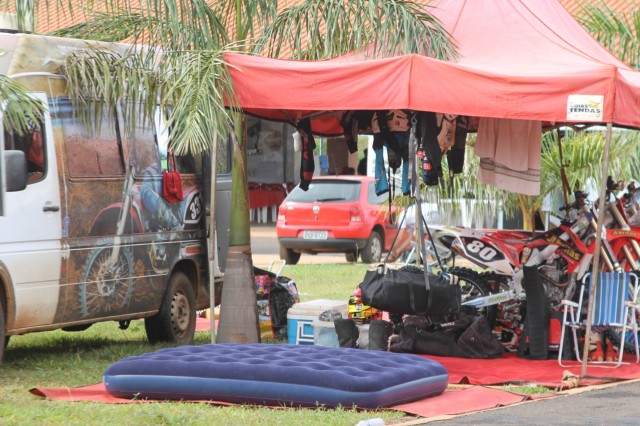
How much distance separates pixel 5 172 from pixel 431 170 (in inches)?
145

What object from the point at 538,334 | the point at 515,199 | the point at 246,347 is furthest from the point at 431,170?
the point at 515,199

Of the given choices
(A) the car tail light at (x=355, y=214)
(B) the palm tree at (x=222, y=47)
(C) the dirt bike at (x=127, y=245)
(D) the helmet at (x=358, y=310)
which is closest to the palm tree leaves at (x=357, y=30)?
(B) the palm tree at (x=222, y=47)

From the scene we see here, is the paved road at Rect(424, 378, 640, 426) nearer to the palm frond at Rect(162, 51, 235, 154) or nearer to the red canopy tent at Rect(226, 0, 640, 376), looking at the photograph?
the red canopy tent at Rect(226, 0, 640, 376)

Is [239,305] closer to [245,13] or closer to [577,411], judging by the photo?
[245,13]

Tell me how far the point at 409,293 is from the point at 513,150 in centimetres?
219

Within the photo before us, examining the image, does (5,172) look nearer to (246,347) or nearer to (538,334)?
(246,347)

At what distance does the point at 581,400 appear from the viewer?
8.77 meters

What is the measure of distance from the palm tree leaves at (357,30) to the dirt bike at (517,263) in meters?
1.96

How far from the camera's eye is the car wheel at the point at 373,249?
22.2 metres

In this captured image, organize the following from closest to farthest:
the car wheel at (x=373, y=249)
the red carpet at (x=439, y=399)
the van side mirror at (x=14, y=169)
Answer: the red carpet at (x=439, y=399) < the van side mirror at (x=14, y=169) < the car wheel at (x=373, y=249)

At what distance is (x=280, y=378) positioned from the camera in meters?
7.99

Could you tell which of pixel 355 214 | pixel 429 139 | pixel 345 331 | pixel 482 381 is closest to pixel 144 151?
pixel 345 331

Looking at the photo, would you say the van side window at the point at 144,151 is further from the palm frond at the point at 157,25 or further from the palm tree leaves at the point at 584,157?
the palm tree leaves at the point at 584,157

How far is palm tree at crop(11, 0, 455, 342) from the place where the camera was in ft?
32.1
